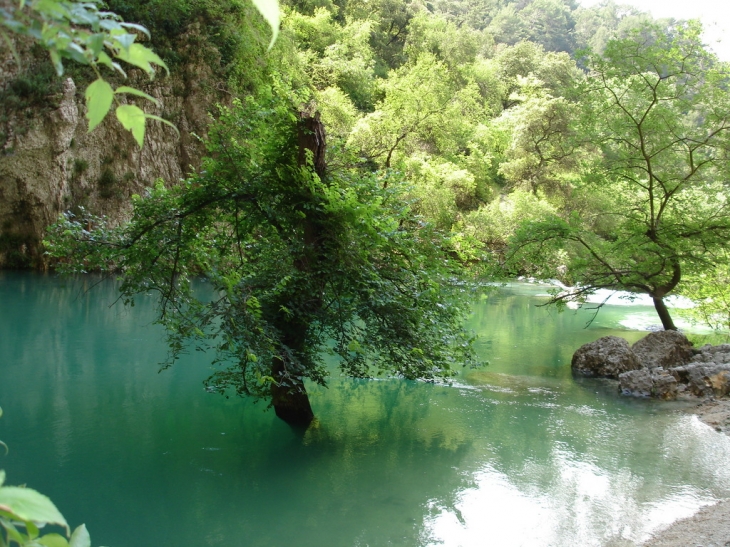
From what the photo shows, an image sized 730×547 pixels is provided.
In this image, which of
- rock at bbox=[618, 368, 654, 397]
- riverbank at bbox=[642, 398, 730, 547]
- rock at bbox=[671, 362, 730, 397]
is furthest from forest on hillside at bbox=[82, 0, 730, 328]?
riverbank at bbox=[642, 398, 730, 547]

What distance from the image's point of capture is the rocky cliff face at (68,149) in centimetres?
1991

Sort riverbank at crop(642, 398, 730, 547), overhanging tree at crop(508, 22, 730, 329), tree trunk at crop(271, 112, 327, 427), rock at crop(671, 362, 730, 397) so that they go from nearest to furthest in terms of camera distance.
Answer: riverbank at crop(642, 398, 730, 547) < tree trunk at crop(271, 112, 327, 427) < rock at crop(671, 362, 730, 397) < overhanging tree at crop(508, 22, 730, 329)

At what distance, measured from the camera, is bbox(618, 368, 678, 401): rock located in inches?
392

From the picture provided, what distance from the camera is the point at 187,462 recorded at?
250 inches

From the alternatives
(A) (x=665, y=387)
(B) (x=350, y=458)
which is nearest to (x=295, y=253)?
(B) (x=350, y=458)

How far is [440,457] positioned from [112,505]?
3.59 m

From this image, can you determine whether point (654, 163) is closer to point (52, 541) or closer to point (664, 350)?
point (664, 350)

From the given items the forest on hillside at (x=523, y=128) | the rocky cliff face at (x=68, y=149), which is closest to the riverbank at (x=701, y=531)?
the forest on hillside at (x=523, y=128)

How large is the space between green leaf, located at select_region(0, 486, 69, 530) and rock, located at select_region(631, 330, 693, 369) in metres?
12.0

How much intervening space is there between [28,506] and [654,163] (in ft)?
41.1

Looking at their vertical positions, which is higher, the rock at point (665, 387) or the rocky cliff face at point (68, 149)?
the rocky cliff face at point (68, 149)

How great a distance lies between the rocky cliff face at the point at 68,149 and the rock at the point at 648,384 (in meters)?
15.6

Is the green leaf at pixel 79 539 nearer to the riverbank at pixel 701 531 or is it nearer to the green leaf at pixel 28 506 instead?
the green leaf at pixel 28 506

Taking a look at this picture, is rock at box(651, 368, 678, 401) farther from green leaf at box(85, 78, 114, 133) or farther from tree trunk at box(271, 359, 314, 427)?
green leaf at box(85, 78, 114, 133)
